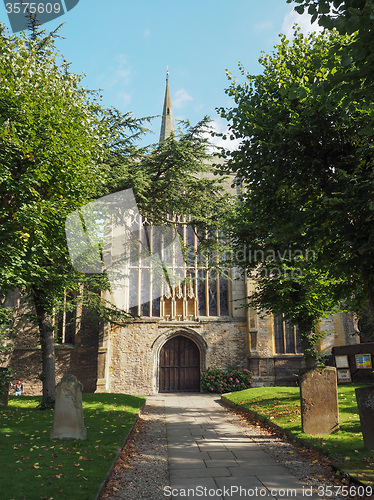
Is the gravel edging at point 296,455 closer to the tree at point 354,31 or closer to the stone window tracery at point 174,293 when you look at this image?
the tree at point 354,31

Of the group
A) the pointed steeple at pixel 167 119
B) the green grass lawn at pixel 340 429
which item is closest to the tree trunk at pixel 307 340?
the green grass lawn at pixel 340 429

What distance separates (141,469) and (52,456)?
5.04 feet

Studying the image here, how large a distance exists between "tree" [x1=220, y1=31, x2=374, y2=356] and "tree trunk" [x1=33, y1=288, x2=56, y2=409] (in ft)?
25.0

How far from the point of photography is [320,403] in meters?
7.91

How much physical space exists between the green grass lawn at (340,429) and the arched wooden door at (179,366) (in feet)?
18.7

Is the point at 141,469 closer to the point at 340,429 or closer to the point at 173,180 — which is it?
the point at 340,429

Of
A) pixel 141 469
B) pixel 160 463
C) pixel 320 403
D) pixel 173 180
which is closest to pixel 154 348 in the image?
pixel 173 180

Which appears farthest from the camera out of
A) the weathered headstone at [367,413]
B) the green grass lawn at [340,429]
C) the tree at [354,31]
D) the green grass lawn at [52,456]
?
the weathered headstone at [367,413]

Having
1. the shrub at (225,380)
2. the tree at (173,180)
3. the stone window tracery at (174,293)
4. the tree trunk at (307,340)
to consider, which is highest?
the tree at (173,180)

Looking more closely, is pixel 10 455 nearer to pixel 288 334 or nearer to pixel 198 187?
pixel 198 187

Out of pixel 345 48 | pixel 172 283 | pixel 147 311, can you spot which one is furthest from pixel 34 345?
pixel 345 48

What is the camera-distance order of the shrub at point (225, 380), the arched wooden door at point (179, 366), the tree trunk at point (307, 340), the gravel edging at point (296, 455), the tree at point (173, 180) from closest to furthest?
the gravel edging at point (296, 455), the tree trunk at point (307, 340), the tree at point (173, 180), the shrub at point (225, 380), the arched wooden door at point (179, 366)

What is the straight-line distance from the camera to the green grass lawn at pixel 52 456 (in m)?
4.70

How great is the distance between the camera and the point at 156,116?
15.1 meters
